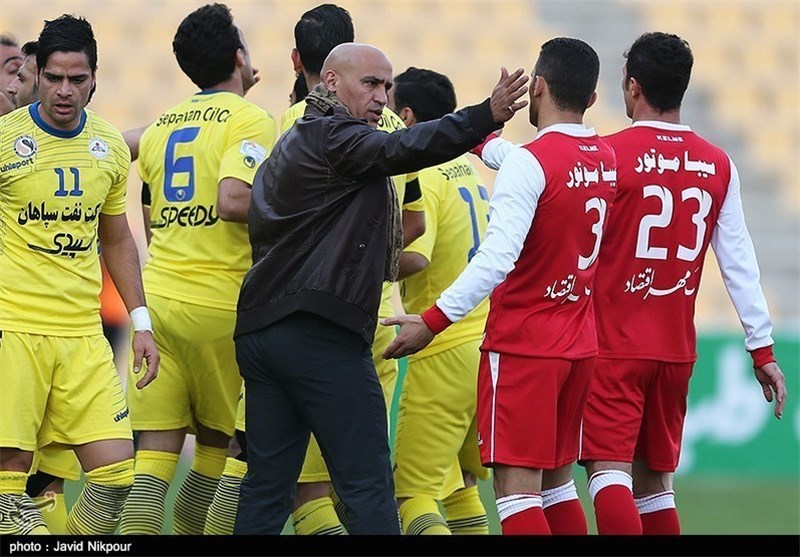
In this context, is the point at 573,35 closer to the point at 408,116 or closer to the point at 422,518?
the point at 408,116

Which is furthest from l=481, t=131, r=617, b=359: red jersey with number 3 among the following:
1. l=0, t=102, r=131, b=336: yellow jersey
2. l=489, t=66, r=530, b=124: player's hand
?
l=0, t=102, r=131, b=336: yellow jersey

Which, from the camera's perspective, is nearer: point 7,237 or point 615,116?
point 7,237

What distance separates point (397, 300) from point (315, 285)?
413 inches

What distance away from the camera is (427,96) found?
717cm

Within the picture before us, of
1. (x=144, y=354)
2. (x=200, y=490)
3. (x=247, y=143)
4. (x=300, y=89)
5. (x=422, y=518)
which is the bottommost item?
(x=422, y=518)

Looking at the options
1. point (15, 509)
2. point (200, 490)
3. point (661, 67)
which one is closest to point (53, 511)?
point (200, 490)

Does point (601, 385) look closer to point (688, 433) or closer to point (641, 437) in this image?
point (641, 437)

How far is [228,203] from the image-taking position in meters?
6.27

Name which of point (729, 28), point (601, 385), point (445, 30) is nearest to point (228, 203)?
point (601, 385)

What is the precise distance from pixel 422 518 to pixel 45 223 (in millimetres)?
2376

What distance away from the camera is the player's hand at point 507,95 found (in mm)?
5059

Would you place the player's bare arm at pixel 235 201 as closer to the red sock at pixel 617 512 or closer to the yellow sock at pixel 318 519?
the yellow sock at pixel 318 519

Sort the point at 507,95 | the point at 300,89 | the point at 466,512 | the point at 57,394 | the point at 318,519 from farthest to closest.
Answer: the point at 466,512
the point at 300,89
the point at 318,519
the point at 57,394
the point at 507,95

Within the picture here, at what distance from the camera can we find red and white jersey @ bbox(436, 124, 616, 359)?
5500mm
